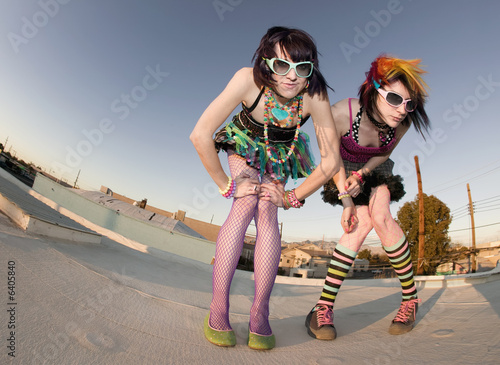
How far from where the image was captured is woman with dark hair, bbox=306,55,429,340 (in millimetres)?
1662

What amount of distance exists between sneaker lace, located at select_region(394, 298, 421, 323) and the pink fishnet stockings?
0.83m

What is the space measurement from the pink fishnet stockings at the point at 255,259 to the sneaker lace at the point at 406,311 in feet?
2.72

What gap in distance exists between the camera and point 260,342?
114 centimetres

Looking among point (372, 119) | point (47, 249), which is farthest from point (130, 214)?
point (372, 119)

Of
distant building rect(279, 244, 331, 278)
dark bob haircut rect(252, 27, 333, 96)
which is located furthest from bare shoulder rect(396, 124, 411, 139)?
distant building rect(279, 244, 331, 278)

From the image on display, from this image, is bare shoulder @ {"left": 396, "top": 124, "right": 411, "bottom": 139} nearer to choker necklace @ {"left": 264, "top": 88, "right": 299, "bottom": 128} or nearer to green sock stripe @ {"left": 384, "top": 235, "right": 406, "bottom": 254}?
green sock stripe @ {"left": 384, "top": 235, "right": 406, "bottom": 254}

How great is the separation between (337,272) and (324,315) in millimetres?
→ 337

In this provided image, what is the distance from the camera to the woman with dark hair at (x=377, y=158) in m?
1.66

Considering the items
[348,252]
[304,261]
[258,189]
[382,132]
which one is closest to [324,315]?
[348,252]

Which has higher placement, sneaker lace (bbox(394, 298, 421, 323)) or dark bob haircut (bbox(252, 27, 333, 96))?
dark bob haircut (bbox(252, 27, 333, 96))

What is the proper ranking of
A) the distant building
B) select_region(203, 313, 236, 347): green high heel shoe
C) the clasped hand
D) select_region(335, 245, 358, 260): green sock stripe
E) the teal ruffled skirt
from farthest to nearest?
the distant building
select_region(335, 245, 358, 260): green sock stripe
the teal ruffled skirt
the clasped hand
select_region(203, 313, 236, 347): green high heel shoe

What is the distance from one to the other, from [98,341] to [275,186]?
1.03 meters

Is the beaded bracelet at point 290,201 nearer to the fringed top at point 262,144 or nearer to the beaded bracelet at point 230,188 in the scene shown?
the fringed top at point 262,144

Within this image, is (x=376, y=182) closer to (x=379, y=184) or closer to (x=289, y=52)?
(x=379, y=184)
